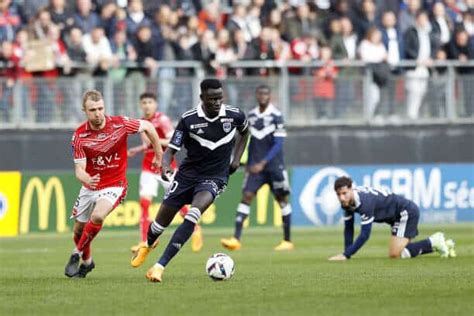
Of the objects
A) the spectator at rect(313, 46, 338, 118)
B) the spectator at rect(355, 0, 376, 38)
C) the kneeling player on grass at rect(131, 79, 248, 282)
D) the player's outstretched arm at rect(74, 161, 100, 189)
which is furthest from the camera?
the spectator at rect(355, 0, 376, 38)

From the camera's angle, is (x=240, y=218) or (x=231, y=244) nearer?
(x=231, y=244)

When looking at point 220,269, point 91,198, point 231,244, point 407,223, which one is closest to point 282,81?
point 231,244

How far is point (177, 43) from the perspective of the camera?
88.8 feet

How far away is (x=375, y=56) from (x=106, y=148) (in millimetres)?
14312

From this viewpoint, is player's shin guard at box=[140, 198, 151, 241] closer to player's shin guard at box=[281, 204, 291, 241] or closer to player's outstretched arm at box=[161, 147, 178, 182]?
player's shin guard at box=[281, 204, 291, 241]

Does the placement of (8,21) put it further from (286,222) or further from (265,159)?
(286,222)

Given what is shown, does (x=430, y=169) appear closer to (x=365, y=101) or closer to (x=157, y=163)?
(x=365, y=101)

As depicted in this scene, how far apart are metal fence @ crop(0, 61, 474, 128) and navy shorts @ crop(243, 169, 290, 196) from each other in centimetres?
511

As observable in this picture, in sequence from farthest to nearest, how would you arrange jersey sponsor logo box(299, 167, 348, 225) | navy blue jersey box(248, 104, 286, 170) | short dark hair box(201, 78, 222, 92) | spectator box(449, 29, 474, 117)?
spectator box(449, 29, 474, 117)
jersey sponsor logo box(299, 167, 348, 225)
navy blue jersey box(248, 104, 286, 170)
short dark hair box(201, 78, 222, 92)

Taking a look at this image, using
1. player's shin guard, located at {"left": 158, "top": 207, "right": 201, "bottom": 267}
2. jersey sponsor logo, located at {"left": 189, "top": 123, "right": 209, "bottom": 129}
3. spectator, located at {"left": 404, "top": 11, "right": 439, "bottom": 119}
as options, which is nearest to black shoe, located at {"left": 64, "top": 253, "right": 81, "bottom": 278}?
player's shin guard, located at {"left": 158, "top": 207, "right": 201, "bottom": 267}

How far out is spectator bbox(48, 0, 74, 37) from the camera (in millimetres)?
25609

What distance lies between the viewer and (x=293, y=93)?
27812 mm

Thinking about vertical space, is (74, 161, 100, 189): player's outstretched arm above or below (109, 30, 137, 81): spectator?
below

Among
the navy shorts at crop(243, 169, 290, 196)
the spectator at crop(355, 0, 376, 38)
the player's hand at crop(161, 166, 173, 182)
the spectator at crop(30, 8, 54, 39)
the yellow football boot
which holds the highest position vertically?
the spectator at crop(355, 0, 376, 38)
